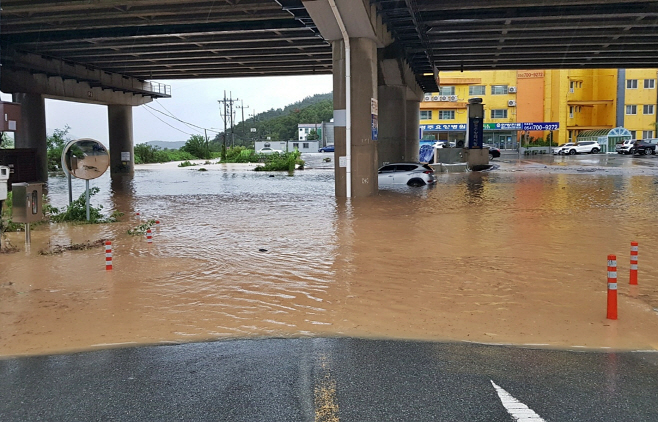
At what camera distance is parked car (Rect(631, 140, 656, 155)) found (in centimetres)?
6400

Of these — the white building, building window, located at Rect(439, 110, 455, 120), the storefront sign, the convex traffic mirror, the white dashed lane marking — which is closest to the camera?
the white dashed lane marking

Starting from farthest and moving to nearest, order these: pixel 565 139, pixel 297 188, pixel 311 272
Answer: pixel 565 139 < pixel 297 188 < pixel 311 272

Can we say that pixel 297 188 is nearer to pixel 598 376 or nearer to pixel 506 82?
pixel 598 376

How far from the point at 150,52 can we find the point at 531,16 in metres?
21.1

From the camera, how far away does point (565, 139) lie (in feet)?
268

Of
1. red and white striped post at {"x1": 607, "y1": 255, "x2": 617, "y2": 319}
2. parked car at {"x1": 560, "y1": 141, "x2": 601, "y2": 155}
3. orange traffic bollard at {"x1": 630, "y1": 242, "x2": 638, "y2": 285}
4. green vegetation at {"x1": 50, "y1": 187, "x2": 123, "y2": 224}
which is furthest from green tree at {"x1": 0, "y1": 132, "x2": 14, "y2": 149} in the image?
parked car at {"x1": 560, "y1": 141, "x2": 601, "y2": 155}

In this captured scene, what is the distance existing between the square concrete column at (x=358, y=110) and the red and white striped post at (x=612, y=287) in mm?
17447

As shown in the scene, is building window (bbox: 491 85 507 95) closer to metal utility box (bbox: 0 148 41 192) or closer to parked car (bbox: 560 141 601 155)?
parked car (bbox: 560 141 601 155)

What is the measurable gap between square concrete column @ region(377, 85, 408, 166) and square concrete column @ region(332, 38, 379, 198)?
12.9m

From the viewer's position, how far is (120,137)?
53031 millimetres

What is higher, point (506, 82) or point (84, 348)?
point (506, 82)

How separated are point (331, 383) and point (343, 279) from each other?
15.5ft

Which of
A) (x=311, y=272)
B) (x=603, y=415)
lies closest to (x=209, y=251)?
(x=311, y=272)

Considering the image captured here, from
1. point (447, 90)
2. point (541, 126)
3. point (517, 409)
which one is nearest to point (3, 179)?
point (517, 409)
